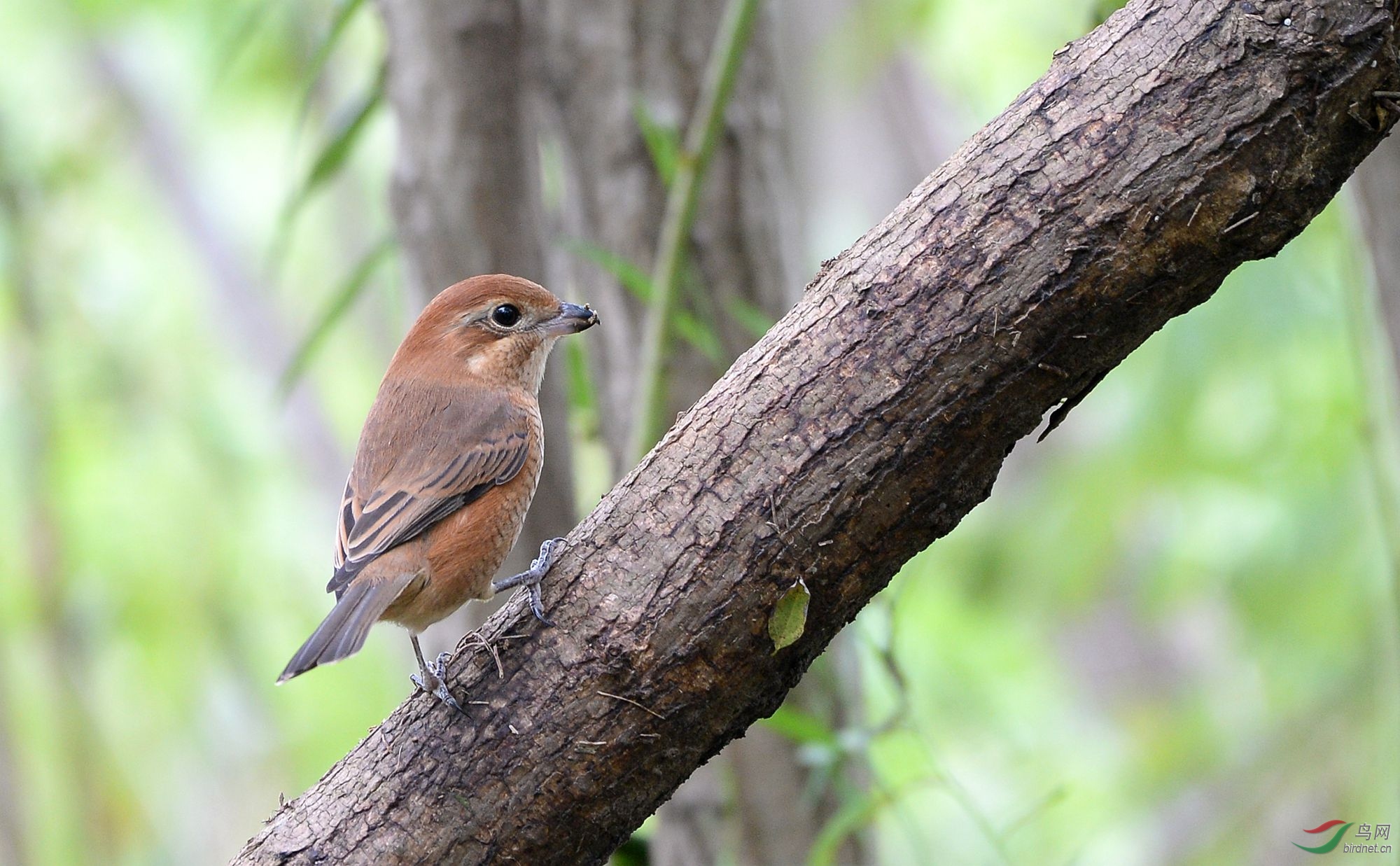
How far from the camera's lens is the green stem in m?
3.97

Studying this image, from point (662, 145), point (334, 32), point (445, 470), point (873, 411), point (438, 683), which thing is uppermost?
point (334, 32)

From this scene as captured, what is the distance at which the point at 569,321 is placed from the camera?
4.01 m

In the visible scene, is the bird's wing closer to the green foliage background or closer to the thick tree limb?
the thick tree limb

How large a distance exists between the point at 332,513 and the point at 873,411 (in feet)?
30.1

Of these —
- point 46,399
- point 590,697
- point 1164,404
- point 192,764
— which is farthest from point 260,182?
point 590,697

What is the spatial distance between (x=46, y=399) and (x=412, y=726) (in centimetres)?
608

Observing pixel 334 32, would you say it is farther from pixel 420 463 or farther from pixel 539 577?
pixel 539 577

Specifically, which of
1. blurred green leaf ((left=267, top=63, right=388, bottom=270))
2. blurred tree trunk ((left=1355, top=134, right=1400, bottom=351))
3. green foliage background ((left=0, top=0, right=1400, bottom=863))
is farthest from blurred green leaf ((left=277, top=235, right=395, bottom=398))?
blurred tree trunk ((left=1355, top=134, right=1400, bottom=351))

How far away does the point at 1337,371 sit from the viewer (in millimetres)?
6820

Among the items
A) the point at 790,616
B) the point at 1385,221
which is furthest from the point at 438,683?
the point at 1385,221

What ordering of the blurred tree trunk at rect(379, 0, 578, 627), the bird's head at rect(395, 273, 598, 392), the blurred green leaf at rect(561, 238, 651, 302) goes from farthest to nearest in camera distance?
the blurred tree trunk at rect(379, 0, 578, 627) < the blurred green leaf at rect(561, 238, 651, 302) < the bird's head at rect(395, 273, 598, 392)

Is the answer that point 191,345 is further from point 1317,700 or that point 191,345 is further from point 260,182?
point 1317,700

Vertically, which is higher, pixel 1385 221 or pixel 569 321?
pixel 569 321

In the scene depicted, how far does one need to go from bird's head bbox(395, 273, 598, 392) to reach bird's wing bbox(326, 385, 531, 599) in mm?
142
